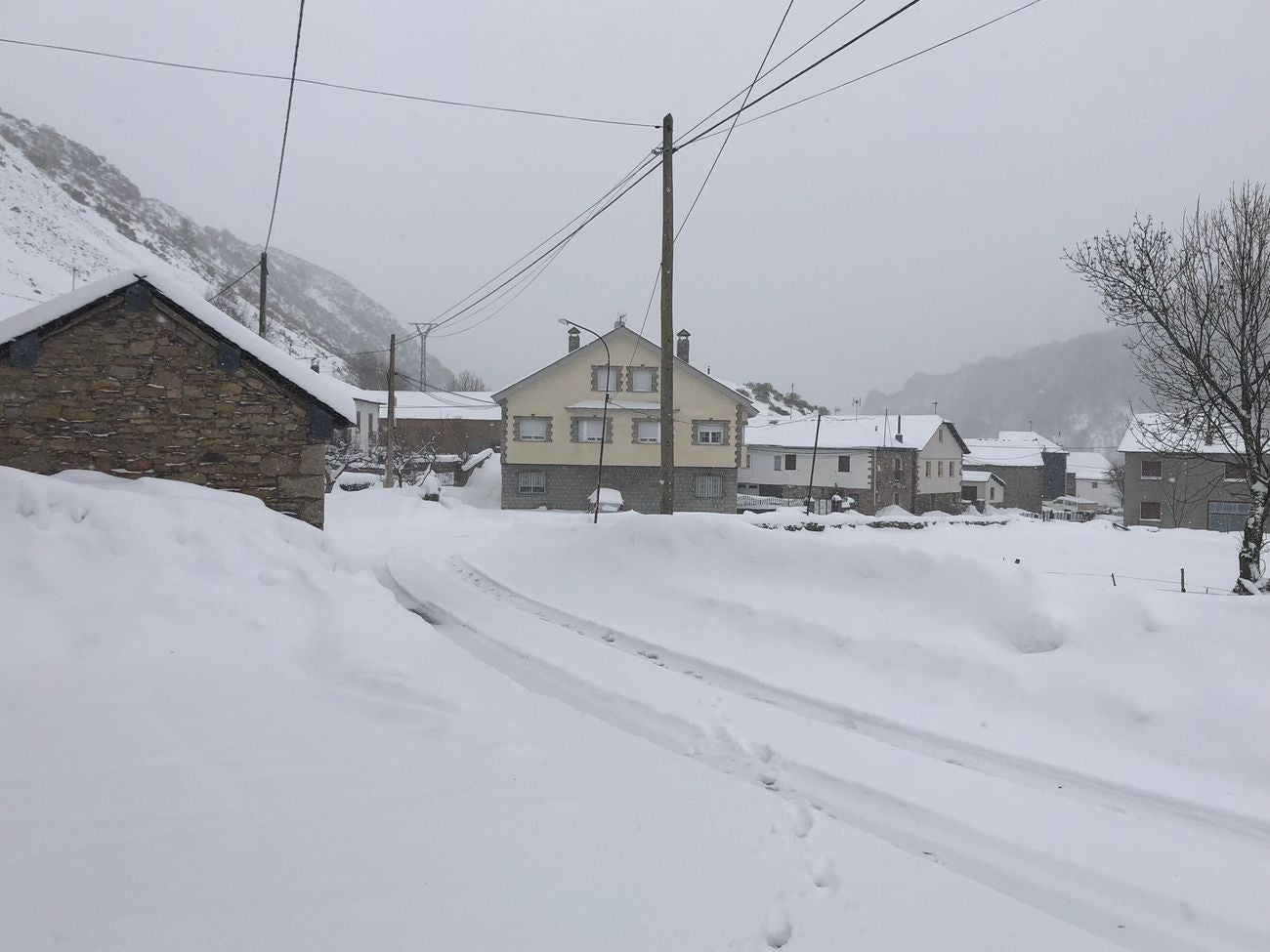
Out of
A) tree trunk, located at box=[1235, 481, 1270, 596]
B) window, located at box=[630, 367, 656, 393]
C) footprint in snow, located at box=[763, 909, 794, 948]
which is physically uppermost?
window, located at box=[630, 367, 656, 393]

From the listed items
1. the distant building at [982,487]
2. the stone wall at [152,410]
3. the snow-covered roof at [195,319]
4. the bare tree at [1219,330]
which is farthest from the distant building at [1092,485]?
the stone wall at [152,410]

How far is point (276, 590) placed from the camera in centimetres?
740

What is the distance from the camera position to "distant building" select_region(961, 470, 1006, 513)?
Result: 63.6 metres

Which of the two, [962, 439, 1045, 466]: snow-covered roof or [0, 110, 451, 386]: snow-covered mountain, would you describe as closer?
[0, 110, 451, 386]: snow-covered mountain

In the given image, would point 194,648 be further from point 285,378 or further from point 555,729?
point 285,378

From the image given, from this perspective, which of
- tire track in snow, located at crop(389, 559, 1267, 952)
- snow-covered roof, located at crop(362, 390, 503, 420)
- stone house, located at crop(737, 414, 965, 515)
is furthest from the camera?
snow-covered roof, located at crop(362, 390, 503, 420)

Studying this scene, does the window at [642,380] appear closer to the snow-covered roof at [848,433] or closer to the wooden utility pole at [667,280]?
the snow-covered roof at [848,433]

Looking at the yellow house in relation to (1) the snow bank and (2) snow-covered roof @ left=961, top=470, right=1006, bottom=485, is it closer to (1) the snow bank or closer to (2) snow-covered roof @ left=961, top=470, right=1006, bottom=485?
(1) the snow bank

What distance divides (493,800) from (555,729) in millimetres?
1358

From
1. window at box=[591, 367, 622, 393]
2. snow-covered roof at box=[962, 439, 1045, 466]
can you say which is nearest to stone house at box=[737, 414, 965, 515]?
window at box=[591, 367, 622, 393]

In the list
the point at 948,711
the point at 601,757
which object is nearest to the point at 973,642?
the point at 948,711

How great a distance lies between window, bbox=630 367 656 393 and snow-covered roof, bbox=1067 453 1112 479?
71852 mm

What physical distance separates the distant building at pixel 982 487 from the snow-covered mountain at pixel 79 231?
63.3 m

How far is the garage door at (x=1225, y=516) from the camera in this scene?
1422 inches
